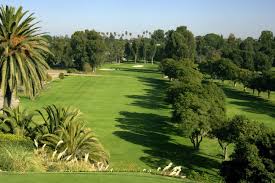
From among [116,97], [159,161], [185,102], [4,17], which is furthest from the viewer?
[116,97]

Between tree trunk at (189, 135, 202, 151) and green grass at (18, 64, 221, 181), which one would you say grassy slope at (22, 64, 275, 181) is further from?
tree trunk at (189, 135, 202, 151)

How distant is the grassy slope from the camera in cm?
4684

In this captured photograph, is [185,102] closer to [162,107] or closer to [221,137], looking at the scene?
[221,137]

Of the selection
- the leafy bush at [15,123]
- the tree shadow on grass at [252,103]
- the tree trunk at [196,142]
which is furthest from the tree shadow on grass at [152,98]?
the leafy bush at [15,123]

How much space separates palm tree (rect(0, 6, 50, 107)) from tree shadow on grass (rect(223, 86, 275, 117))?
55034mm

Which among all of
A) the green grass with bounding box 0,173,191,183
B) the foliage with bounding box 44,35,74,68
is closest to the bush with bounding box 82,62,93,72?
the foliage with bounding box 44,35,74,68

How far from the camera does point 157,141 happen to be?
54.3 metres

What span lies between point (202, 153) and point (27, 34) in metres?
24.7

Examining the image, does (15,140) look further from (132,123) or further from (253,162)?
(132,123)

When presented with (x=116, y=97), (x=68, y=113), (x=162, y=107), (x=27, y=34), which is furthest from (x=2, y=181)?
(x=116, y=97)

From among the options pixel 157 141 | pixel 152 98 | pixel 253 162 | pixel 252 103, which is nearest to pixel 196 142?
pixel 157 141

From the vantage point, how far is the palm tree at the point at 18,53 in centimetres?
3444

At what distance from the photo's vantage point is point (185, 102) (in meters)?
57.6

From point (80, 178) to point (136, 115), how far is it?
2129 inches
